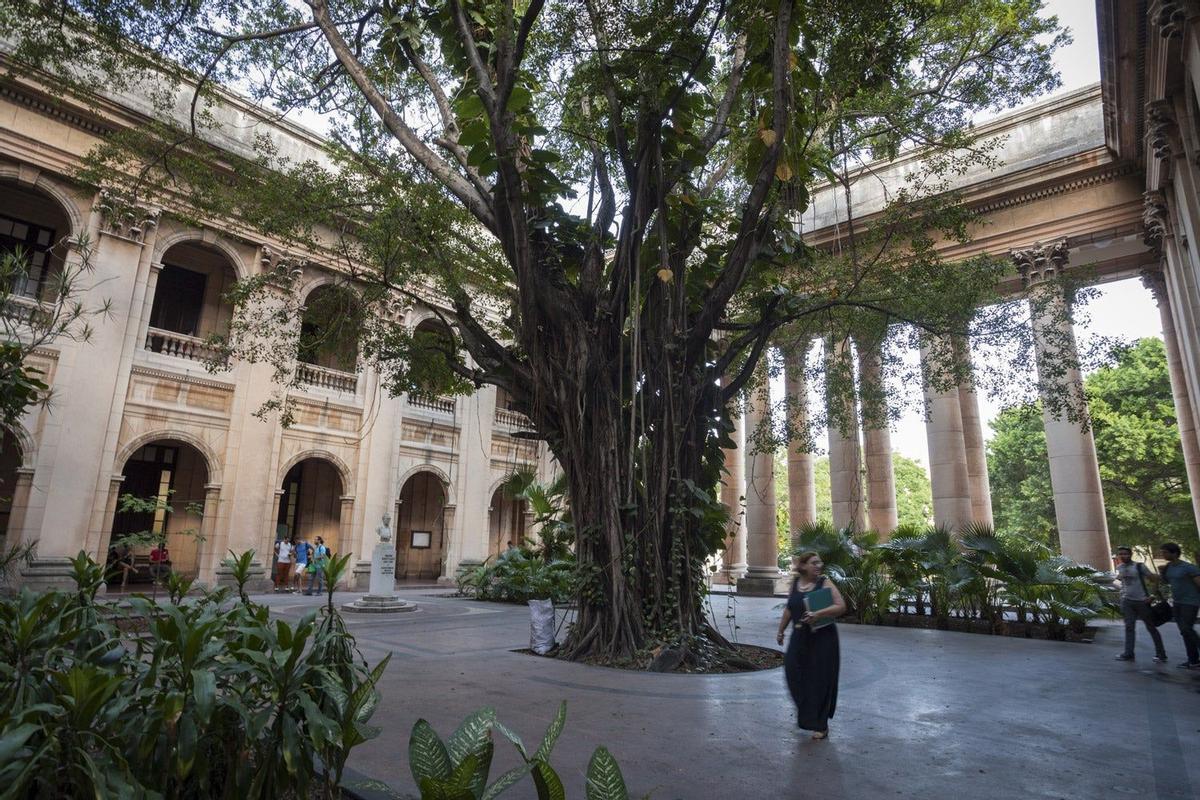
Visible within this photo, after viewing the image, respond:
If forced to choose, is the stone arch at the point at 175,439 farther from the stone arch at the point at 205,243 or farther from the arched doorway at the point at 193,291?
the stone arch at the point at 205,243

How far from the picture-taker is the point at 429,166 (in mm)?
7512

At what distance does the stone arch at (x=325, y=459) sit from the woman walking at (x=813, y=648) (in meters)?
14.8

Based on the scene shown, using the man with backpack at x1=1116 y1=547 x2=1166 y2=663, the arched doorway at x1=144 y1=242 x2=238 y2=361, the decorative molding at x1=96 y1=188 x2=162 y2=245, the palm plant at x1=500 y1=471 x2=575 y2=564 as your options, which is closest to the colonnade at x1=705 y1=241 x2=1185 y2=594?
the man with backpack at x1=1116 y1=547 x2=1166 y2=663

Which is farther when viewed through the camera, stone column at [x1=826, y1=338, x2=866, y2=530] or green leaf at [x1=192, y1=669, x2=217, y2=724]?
stone column at [x1=826, y1=338, x2=866, y2=530]

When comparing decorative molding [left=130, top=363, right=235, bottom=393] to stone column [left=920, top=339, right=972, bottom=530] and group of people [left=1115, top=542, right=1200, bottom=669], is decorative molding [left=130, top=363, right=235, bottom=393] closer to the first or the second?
stone column [left=920, top=339, right=972, bottom=530]

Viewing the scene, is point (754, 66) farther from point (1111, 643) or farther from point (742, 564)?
point (742, 564)

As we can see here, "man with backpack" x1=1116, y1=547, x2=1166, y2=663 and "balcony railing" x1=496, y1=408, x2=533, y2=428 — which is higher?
"balcony railing" x1=496, y1=408, x2=533, y2=428

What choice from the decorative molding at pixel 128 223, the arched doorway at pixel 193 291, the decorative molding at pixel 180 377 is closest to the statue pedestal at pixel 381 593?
the decorative molding at pixel 180 377

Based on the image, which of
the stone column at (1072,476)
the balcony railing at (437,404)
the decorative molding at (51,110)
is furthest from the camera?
the balcony railing at (437,404)

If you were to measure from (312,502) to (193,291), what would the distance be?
680 centimetres

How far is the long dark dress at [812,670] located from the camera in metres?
4.43

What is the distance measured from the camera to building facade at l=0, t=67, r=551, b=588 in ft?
42.5

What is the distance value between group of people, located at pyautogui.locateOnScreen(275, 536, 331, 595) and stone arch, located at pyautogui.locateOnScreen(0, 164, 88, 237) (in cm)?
847

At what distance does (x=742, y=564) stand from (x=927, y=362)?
1190cm
